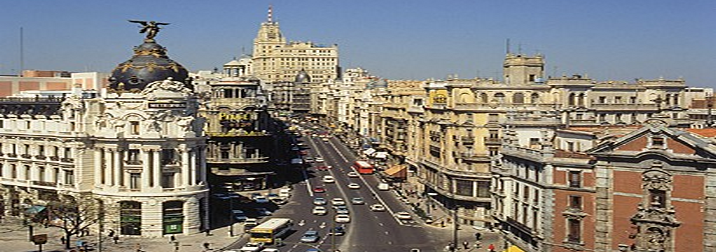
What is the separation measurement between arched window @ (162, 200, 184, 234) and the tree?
708 centimetres

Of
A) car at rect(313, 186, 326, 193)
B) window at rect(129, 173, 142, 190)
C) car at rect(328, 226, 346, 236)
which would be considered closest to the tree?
window at rect(129, 173, 142, 190)

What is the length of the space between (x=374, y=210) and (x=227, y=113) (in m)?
31.8

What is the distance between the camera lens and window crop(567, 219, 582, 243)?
2685 inches

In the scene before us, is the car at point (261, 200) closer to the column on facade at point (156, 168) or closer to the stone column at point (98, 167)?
the column on facade at point (156, 168)

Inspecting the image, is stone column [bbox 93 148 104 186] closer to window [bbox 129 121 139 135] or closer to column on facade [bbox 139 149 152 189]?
window [bbox 129 121 139 135]

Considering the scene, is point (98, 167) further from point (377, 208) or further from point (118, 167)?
point (377, 208)

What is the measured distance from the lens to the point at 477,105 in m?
103

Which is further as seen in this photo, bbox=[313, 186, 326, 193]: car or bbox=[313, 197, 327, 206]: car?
bbox=[313, 186, 326, 193]: car

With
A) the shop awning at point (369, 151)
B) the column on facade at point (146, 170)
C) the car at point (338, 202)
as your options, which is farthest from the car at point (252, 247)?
the shop awning at point (369, 151)

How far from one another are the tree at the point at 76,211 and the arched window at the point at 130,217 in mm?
2546

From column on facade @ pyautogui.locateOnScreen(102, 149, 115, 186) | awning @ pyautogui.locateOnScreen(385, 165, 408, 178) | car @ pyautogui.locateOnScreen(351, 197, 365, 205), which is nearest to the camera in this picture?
column on facade @ pyautogui.locateOnScreen(102, 149, 115, 186)

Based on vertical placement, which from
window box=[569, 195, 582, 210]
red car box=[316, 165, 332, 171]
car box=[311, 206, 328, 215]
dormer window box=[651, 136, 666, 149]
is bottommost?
car box=[311, 206, 328, 215]

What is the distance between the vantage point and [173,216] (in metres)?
93.4

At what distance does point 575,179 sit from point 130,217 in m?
49.3
